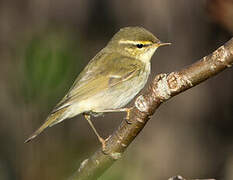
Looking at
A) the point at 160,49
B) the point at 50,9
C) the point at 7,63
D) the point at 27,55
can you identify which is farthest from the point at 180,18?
the point at 27,55

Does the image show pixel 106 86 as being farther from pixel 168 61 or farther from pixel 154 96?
pixel 168 61

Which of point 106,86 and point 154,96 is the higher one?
point 154,96

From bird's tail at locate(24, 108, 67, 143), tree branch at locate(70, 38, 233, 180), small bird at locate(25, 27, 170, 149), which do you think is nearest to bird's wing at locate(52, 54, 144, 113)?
small bird at locate(25, 27, 170, 149)

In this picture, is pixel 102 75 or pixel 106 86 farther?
pixel 102 75

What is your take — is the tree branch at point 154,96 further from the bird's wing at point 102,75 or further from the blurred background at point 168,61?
the blurred background at point 168,61

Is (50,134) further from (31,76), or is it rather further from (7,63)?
(7,63)

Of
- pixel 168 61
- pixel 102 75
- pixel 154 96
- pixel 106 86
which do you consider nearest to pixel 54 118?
pixel 106 86

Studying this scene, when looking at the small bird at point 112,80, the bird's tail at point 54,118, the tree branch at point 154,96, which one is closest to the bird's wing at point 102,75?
the small bird at point 112,80
